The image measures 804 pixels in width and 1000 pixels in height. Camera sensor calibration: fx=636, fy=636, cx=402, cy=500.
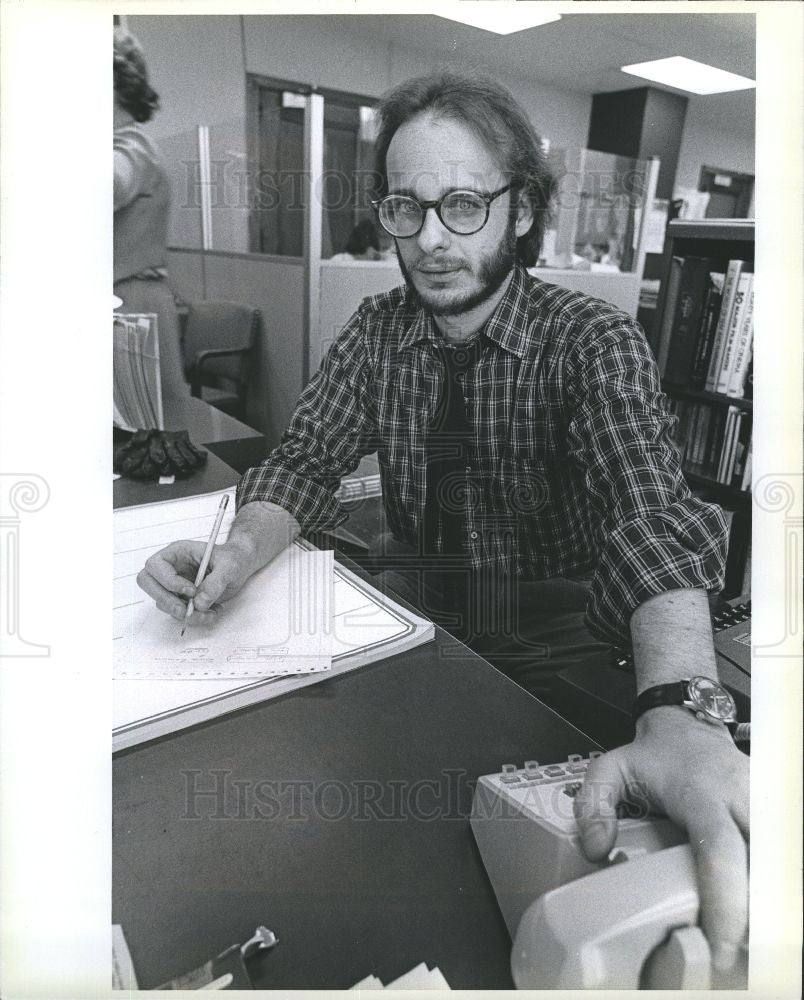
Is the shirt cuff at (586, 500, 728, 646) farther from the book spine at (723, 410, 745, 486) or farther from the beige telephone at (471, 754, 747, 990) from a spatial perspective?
the book spine at (723, 410, 745, 486)

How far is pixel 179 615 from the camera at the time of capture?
610 mm

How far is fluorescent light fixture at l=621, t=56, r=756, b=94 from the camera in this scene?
0.66 metres

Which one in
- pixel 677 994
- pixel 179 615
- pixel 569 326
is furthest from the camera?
pixel 569 326

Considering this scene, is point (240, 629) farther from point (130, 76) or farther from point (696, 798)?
point (130, 76)

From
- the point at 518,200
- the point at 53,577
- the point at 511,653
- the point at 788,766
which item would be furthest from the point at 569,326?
the point at 53,577

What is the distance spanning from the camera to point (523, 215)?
1.06 meters

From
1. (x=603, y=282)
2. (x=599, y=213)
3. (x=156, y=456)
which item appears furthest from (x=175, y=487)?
(x=599, y=213)

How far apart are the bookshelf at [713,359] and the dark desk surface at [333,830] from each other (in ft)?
3.90

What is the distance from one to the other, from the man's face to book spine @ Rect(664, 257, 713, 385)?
24.1 inches

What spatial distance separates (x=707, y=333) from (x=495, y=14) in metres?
1.15

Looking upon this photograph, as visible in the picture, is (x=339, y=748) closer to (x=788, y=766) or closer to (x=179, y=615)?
(x=179, y=615)

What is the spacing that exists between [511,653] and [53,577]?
25.8 inches

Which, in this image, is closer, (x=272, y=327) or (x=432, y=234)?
(x=432, y=234)

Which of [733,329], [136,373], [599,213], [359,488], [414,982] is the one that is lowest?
[359,488]
